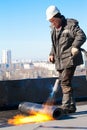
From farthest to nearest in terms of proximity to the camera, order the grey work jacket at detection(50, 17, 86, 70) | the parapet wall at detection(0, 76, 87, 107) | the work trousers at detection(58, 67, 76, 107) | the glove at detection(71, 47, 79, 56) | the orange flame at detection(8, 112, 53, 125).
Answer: the parapet wall at detection(0, 76, 87, 107)
the work trousers at detection(58, 67, 76, 107)
the grey work jacket at detection(50, 17, 86, 70)
the glove at detection(71, 47, 79, 56)
the orange flame at detection(8, 112, 53, 125)

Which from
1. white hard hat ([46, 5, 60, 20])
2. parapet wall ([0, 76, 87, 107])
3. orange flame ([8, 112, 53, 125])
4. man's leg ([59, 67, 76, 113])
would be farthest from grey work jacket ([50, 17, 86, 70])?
parapet wall ([0, 76, 87, 107])

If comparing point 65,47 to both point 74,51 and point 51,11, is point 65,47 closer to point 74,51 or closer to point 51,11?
point 74,51

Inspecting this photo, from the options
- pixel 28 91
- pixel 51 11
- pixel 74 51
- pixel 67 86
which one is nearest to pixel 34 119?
→ pixel 67 86

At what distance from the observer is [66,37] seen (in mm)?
7457

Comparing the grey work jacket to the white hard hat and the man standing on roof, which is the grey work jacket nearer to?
the man standing on roof

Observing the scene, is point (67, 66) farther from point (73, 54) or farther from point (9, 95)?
point (9, 95)

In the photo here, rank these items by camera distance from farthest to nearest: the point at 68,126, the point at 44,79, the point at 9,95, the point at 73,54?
the point at 44,79, the point at 9,95, the point at 73,54, the point at 68,126

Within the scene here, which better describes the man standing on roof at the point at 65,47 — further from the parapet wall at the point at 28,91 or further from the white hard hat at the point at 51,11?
the parapet wall at the point at 28,91

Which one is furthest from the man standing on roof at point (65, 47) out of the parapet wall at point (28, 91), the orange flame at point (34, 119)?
the parapet wall at point (28, 91)

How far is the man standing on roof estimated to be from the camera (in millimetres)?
7398

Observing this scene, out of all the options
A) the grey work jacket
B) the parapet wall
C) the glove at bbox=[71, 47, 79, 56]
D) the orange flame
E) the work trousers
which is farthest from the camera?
the parapet wall

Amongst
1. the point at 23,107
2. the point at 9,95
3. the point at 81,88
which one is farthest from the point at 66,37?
the point at 81,88

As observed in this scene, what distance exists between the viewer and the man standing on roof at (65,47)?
7.40 m

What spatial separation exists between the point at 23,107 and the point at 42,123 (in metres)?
1.45
